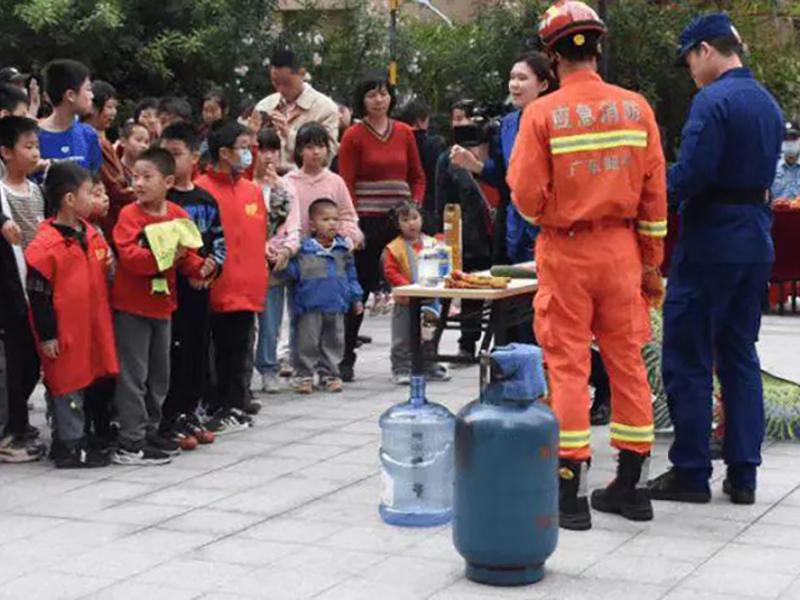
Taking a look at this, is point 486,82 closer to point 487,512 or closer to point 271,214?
point 271,214

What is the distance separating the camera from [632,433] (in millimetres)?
7074

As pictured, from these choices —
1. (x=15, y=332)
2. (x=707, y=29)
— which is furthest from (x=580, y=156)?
(x=15, y=332)

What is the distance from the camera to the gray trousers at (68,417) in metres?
8.31

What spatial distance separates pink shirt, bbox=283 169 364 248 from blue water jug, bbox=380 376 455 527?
140 inches

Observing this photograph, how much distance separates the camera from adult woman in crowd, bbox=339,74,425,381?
1178cm

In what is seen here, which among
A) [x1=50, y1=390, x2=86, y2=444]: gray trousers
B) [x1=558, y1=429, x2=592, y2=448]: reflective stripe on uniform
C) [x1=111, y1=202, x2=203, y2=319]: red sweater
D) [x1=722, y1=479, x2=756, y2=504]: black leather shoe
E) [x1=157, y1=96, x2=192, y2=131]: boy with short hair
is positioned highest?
[x1=157, y1=96, x2=192, y2=131]: boy with short hair

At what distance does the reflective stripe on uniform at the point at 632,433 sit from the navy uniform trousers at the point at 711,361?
0.44 metres

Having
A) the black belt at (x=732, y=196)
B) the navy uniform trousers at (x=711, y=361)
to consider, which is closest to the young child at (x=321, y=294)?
the navy uniform trousers at (x=711, y=361)

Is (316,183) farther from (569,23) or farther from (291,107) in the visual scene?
(569,23)

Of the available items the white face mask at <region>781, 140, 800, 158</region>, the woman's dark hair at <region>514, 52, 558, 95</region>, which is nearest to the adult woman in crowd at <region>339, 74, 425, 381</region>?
the woman's dark hair at <region>514, 52, 558, 95</region>

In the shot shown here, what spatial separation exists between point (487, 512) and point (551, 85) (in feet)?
11.5

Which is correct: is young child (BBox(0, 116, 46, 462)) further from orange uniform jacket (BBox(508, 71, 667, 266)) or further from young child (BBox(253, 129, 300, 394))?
orange uniform jacket (BBox(508, 71, 667, 266))

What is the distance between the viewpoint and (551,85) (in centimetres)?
895

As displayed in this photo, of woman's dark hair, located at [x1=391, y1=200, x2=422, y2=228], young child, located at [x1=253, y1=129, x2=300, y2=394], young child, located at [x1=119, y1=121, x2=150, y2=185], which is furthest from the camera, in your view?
woman's dark hair, located at [x1=391, y1=200, x2=422, y2=228]
